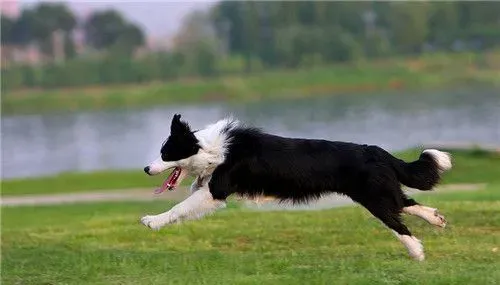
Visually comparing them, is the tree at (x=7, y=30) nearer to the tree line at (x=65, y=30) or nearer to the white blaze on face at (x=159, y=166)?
the tree line at (x=65, y=30)

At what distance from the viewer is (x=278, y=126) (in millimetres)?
38938

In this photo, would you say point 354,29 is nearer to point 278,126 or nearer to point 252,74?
point 252,74

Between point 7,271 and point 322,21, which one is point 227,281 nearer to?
point 7,271

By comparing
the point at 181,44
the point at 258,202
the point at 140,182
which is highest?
the point at 181,44

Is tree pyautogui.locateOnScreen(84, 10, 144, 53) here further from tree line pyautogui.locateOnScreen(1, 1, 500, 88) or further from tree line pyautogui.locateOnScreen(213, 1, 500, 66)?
tree line pyautogui.locateOnScreen(213, 1, 500, 66)

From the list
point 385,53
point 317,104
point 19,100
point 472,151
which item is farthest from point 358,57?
point 472,151

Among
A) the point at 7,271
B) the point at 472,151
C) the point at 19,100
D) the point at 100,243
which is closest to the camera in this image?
the point at 7,271

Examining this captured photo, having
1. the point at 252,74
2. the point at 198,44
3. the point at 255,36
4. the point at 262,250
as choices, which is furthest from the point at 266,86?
the point at 262,250

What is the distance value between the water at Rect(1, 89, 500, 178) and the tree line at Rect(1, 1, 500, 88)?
10765 mm

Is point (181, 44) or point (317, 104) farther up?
point (181, 44)

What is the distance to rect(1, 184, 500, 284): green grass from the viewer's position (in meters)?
6.60

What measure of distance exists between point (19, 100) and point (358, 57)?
28349mm

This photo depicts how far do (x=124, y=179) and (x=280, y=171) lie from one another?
1498 centimetres

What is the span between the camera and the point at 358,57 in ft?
238
